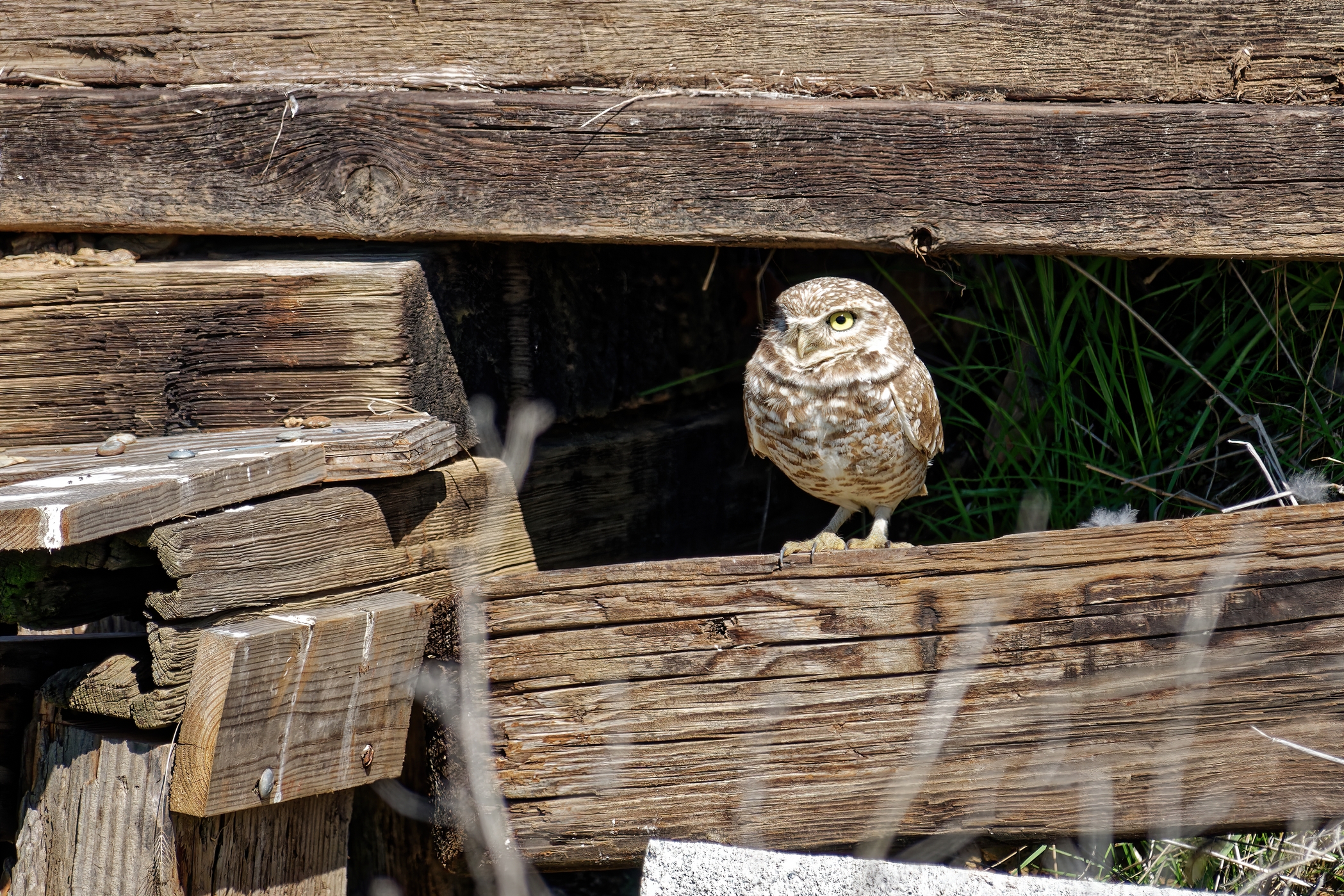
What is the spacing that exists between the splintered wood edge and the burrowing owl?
52.3 inches

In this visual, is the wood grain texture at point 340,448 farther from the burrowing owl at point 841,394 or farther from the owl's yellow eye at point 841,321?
the owl's yellow eye at point 841,321

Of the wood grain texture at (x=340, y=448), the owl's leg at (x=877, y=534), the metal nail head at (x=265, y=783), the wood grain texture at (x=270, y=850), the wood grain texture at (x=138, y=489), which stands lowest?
the wood grain texture at (x=270, y=850)

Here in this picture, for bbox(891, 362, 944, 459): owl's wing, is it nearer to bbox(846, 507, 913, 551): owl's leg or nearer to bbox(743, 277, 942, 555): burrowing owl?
bbox(743, 277, 942, 555): burrowing owl

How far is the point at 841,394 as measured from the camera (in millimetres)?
2678

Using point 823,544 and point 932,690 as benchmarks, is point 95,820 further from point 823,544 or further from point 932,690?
point 823,544

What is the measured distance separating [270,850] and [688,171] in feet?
5.12

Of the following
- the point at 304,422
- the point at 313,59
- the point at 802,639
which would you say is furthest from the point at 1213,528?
the point at 313,59

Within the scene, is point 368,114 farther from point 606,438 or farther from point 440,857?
point 440,857

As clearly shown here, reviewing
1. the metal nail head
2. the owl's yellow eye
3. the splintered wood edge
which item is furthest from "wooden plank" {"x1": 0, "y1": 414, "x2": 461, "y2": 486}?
the owl's yellow eye

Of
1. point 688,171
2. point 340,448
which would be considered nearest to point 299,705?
point 340,448

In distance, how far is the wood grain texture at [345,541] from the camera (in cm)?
183

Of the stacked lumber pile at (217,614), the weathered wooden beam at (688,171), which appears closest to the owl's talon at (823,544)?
the weathered wooden beam at (688,171)

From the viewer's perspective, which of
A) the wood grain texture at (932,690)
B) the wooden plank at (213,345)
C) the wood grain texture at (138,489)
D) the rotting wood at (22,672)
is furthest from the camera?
the wooden plank at (213,345)

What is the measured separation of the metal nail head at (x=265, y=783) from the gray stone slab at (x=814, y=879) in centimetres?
67
